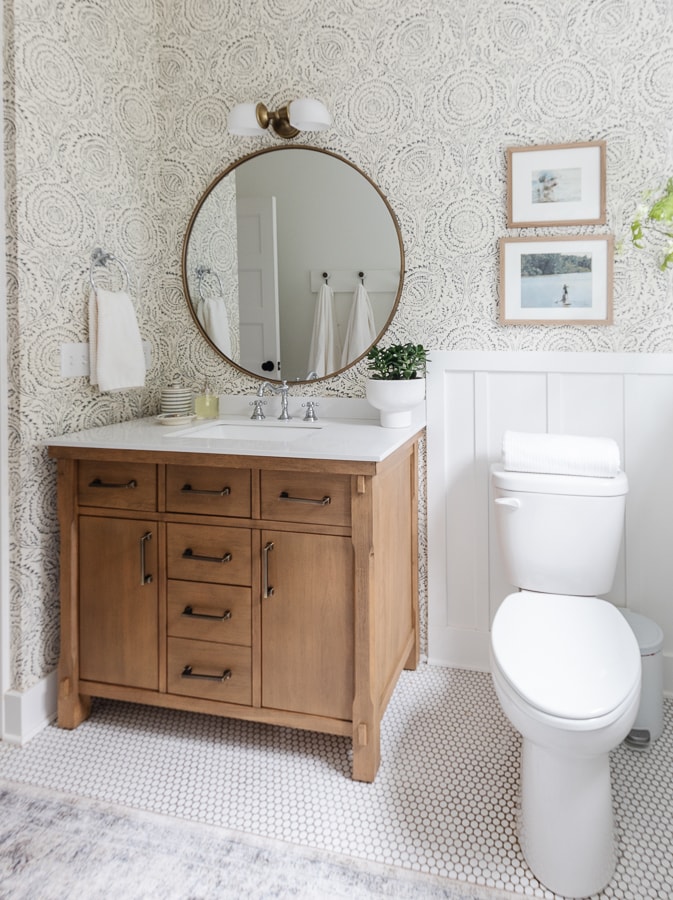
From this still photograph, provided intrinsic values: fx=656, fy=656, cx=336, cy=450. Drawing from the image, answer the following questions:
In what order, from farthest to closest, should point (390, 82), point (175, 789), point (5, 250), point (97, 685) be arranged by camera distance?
point (390, 82)
point (97, 685)
point (5, 250)
point (175, 789)

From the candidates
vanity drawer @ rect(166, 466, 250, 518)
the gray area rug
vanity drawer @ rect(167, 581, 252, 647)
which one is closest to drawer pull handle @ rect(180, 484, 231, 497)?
vanity drawer @ rect(166, 466, 250, 518)

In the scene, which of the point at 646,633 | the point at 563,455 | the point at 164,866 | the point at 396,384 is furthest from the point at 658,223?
the point at 164,866

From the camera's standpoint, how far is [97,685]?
203cm

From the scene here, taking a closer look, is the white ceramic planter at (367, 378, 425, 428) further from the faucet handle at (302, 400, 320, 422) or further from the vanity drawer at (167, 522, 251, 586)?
the vanity drawer at (167, 522, 251, 586)

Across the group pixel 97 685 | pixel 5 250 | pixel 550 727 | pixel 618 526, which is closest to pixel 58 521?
pixel 97 685

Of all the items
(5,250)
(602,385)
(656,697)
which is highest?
(5,250)

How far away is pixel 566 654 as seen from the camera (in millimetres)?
1502

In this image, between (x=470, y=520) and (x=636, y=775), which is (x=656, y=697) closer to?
(x=636, y=775)

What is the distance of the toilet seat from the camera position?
1328 mm

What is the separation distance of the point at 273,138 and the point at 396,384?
1.09m

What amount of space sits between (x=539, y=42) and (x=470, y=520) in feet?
5.22

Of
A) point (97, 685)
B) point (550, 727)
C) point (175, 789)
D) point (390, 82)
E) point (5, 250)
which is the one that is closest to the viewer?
point (550, 727)

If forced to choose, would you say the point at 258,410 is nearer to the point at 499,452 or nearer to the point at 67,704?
the point at 499,452

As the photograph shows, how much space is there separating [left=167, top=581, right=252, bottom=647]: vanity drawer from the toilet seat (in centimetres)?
71
